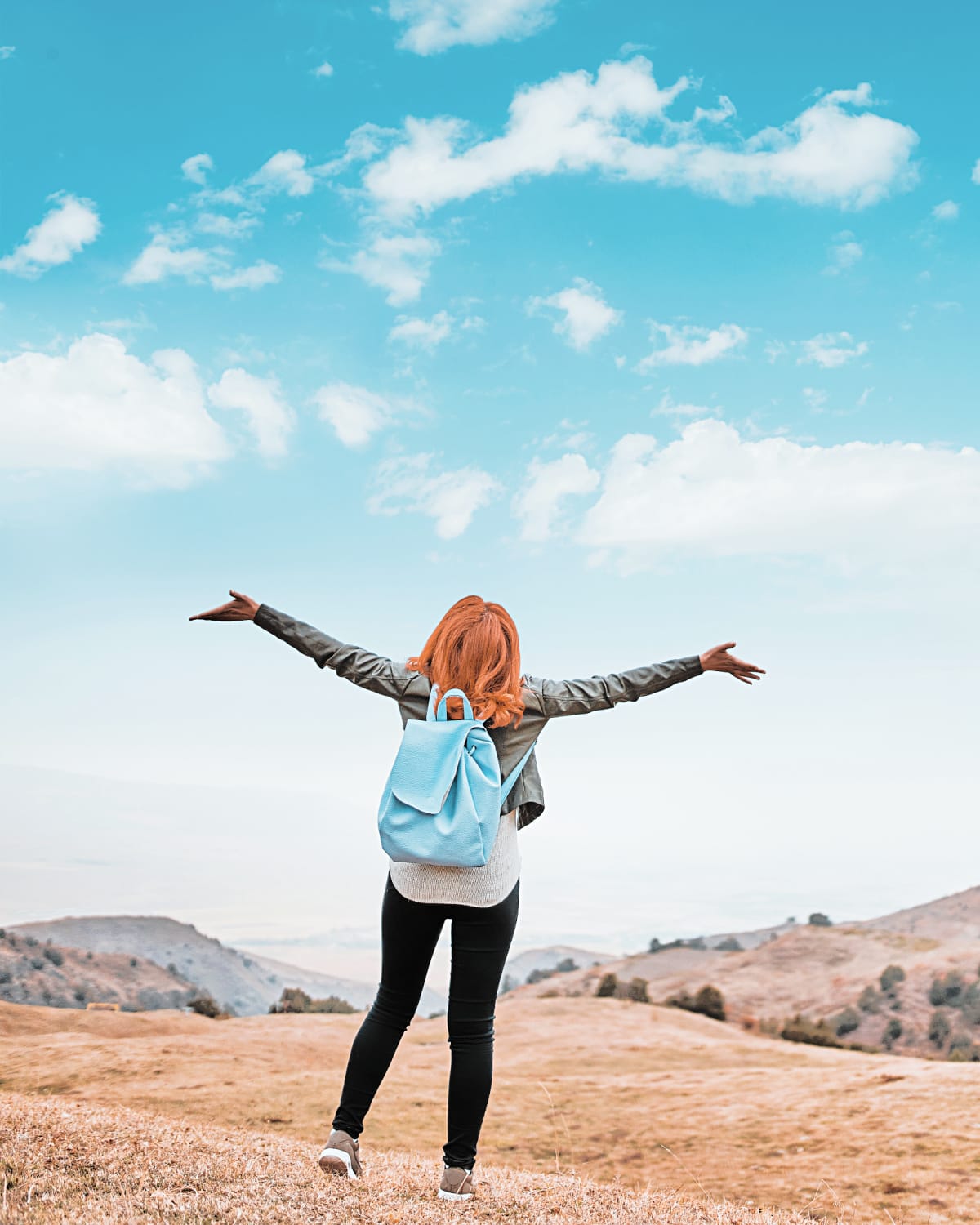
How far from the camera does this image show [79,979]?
14.8 meters

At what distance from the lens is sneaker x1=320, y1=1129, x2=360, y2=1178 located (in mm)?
4484

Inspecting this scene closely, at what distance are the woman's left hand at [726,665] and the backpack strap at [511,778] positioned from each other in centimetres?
94

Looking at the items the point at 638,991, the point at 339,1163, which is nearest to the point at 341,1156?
the point at 339,1163

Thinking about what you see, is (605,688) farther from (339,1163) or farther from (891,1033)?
(891,1033)

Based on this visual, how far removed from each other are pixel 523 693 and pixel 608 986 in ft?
60.5

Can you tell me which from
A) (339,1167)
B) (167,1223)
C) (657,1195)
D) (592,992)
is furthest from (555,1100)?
(592,992)

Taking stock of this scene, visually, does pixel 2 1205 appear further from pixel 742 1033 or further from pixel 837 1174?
pixel 742 1033

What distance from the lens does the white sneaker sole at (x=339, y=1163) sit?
4.48m

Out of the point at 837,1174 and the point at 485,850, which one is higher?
the point at 485,850

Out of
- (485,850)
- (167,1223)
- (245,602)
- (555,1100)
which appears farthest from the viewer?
(555,1100)

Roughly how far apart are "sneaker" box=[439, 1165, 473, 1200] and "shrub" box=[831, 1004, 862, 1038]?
16.3 metres

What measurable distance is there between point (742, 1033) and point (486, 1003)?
1498 centimetres

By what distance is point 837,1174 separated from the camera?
7.31m

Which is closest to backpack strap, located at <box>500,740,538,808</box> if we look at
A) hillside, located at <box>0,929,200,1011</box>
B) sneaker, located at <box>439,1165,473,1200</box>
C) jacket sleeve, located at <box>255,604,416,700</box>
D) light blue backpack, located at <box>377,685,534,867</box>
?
light blue backpack, located at <box>377,685,534,867</box>
